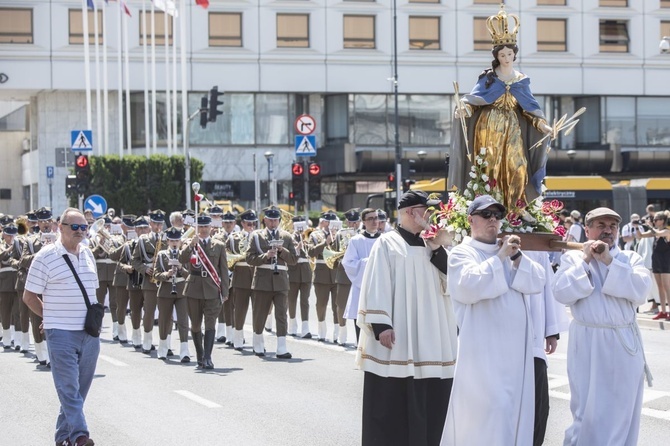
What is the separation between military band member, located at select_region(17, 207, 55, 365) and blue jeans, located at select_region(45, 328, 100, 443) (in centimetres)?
701

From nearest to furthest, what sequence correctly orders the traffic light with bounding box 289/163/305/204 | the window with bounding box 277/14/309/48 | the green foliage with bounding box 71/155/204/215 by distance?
the traffic light with bounding box 289/163/305/204, the green foliage with bounding box 71/155/204/215, the window with bounding box 277/14/309/48

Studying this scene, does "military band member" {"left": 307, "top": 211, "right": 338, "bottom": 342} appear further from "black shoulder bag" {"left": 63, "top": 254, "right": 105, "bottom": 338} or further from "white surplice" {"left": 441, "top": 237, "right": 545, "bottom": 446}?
"white surplice" {"left": 441, "top": 237, "right": 545, "bottom": 446}

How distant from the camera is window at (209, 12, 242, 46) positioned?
2207 inches

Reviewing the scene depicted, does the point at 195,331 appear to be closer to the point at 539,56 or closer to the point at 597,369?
the point at 597,369

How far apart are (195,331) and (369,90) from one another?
42919 mm

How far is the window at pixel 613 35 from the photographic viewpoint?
59.9m

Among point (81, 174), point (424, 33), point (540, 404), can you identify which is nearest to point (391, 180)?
point (81, 174)

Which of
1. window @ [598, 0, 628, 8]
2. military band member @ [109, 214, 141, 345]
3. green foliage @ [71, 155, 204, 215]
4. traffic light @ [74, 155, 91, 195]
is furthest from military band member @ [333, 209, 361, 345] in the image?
window @ [598, 0, 628, 8]

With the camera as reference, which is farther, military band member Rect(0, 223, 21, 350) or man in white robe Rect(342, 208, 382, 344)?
military band member Rect(0, 223, 21, 350)

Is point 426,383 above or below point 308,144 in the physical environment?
below

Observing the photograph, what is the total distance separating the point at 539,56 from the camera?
58812mm

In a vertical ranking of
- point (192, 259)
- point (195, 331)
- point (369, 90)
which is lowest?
point (195, 331)

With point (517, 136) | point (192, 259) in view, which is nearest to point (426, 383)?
point (517, 136)

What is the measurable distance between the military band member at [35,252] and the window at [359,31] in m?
40.4
